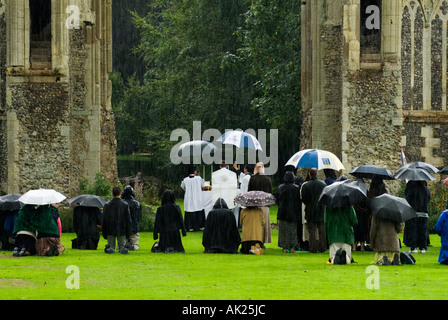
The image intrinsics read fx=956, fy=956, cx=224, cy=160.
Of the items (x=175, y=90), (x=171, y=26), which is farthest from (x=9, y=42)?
(x=171, y=26)

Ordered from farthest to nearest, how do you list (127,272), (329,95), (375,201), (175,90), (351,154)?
(175,90)
(329,95)
(351,154)
(375,201)
(127,272)

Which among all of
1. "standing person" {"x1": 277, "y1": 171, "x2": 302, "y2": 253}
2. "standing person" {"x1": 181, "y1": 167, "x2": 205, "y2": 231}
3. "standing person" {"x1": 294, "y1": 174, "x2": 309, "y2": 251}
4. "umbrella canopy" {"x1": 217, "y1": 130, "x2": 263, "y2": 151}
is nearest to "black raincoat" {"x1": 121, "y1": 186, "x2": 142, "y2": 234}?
"standing person" {"x1": 277, "y1": 171, "x2": 302, "y2": 253}

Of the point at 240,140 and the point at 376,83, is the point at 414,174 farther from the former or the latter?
the point at 376,83

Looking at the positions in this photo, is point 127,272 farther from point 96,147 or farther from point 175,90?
point 175,90

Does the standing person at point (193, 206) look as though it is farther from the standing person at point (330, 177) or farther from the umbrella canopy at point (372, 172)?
the umbrella canopy at point (372, 172)

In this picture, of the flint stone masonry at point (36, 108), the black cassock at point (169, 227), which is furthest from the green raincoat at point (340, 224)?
the flint stone masonry at point (36, 108)

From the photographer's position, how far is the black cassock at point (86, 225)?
65.4 feet

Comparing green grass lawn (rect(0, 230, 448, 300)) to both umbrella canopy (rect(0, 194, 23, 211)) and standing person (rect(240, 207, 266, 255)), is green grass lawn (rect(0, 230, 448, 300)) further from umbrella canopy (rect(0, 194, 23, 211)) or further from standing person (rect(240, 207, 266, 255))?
umbrella canopy (rect(0, 194, 23, 211))

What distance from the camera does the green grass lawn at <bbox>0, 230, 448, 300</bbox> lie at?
1296 centimetres

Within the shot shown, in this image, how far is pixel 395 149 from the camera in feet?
83.0

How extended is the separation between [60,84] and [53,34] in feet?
4.41

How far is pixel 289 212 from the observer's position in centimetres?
1917

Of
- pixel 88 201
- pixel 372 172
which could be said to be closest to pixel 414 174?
pixel 372 172

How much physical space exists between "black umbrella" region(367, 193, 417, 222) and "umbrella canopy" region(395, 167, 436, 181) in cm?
252
